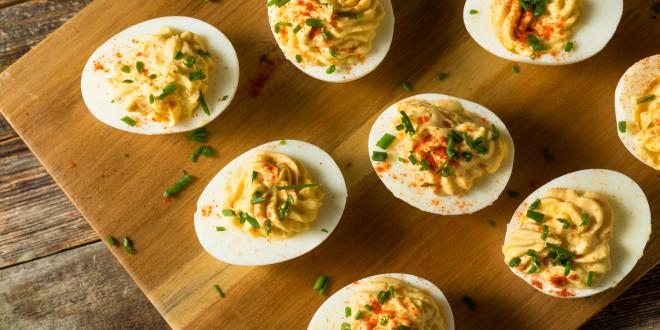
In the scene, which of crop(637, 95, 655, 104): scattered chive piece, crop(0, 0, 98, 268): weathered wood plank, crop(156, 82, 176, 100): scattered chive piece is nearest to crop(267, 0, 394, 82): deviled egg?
crop(156, 82, 176, 100): scattered chive piece

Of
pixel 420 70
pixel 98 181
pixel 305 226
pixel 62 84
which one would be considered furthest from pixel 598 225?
pixel 62 84

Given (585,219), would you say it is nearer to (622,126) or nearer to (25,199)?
(622,126)

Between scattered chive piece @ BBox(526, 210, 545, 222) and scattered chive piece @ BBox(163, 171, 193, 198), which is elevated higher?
scattered chive piece @ BBox(526, 210, 545, 222)

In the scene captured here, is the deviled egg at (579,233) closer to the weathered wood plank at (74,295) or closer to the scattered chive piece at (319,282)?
the scattered chive piece at (319,282)

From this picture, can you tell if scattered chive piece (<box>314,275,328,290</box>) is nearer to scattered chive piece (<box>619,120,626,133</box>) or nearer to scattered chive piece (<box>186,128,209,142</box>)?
scattered chive piece (<box>186,128,209,142</box>)

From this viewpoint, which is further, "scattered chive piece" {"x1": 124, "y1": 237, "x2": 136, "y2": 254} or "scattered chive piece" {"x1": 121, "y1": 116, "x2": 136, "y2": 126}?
"scattered chive piece" {"x1": 124, "y1": 237, "x2": 136, "y2": 254}

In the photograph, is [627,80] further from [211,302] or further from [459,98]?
[211,302]

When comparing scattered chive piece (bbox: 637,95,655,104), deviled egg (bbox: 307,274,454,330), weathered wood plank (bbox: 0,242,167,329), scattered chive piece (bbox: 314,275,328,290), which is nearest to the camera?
deviled egg (bbox: 307,274,454,330)

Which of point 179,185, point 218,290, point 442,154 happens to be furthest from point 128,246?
point 442,154
